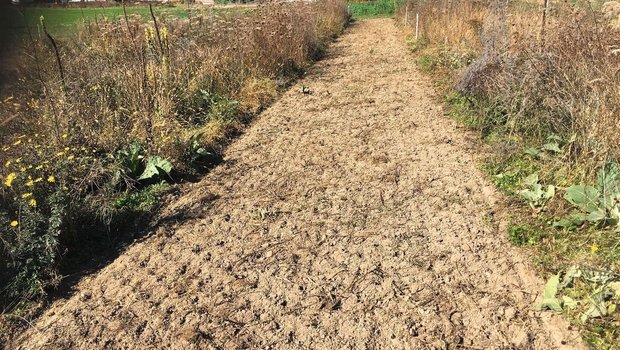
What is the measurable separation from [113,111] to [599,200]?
5387 millimetres

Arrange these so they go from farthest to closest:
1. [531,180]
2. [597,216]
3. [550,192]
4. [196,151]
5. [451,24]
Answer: [451,24] < [196,151] < [531,180] < [550,192] < [597,216]

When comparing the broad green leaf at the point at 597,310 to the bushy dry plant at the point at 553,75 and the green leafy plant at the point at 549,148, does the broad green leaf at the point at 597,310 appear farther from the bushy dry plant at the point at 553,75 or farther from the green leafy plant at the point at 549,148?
the green leafy plant at the point at 549,148

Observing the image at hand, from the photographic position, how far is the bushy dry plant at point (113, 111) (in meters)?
3.71

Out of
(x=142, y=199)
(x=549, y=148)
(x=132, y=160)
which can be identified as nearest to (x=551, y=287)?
(x=549, y=148)

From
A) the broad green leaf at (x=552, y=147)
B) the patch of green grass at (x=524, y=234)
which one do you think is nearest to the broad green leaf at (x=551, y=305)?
the patch of green grass at (x=524, y=234)

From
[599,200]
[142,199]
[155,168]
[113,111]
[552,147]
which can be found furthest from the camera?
[113,111]

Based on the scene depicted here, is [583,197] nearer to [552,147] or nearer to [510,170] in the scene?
[552,147]

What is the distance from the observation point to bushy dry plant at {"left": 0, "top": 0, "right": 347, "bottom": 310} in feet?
12.2

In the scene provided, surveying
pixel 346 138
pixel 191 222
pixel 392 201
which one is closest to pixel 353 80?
pixel 346 138

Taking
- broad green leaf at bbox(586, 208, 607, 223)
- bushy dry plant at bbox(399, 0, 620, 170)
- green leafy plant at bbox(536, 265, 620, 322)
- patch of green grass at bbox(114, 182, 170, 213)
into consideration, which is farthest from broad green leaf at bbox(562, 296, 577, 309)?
patch of green grass at bbox(114, 182, 170, 213)

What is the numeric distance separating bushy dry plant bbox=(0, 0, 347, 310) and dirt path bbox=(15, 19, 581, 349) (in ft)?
1.67

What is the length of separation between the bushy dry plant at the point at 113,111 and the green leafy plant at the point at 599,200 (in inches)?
150

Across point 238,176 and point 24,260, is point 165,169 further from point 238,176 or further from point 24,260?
point 24,260

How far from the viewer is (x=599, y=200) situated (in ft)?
12.3
